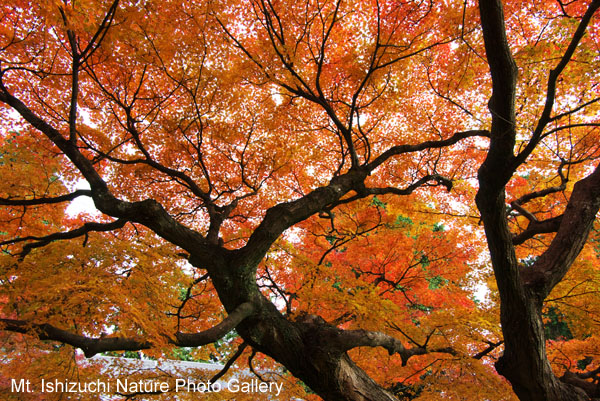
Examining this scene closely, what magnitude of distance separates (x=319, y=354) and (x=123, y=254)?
2.97m

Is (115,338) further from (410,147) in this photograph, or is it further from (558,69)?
(410,147)

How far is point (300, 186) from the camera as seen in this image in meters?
7.57

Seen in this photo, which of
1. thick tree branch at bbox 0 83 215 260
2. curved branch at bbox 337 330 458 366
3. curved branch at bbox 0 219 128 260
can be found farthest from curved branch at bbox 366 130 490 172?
curved branch at bbox 0 219 128 260

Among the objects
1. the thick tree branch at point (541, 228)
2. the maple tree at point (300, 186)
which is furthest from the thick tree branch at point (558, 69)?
the thick tree branch at point (541, 228)

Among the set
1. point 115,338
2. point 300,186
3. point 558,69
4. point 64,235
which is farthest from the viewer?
point 300,186

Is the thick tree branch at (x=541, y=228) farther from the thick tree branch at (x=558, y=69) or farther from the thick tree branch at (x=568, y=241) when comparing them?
the thick tree branch at (x=558, y=69)

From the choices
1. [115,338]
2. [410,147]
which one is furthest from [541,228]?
[115,338]

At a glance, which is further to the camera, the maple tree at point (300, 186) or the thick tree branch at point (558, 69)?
the maple tree at point (300, 186)

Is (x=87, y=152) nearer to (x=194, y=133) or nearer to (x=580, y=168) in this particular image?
(x=194, y=133)

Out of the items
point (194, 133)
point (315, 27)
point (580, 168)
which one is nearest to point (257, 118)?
point (194, 133)

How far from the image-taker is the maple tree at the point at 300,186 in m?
3.52

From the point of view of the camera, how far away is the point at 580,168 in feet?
22.5

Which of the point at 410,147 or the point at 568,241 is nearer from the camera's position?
the point at 568,241

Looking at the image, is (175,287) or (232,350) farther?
(232,350)
